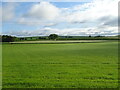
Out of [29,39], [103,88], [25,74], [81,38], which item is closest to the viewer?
[103,88]

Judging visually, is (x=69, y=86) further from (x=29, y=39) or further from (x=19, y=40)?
(x=19, y=40)

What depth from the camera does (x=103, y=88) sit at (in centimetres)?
567

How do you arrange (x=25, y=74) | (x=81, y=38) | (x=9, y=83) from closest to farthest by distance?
(x=9, y=83), (x=25, y=74), (x=81, y=38)

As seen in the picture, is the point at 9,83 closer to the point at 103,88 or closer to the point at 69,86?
the point at 69,86

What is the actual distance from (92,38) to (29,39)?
20.0 m

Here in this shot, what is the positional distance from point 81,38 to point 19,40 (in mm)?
20353

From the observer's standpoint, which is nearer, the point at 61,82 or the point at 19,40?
the point at 61,82

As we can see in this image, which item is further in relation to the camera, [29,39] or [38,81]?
[29,39]

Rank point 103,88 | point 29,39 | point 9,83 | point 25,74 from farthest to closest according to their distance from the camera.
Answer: point 29,39
point 25,74
point 9,83
point 103,88

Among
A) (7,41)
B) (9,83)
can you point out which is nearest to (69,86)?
(9,83)

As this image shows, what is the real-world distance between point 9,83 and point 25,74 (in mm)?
1590

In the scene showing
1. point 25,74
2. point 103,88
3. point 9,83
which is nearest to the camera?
point 103,88

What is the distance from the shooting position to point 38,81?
6.52 meters

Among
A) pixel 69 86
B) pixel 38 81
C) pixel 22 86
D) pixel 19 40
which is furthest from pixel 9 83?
pixel 19 40
